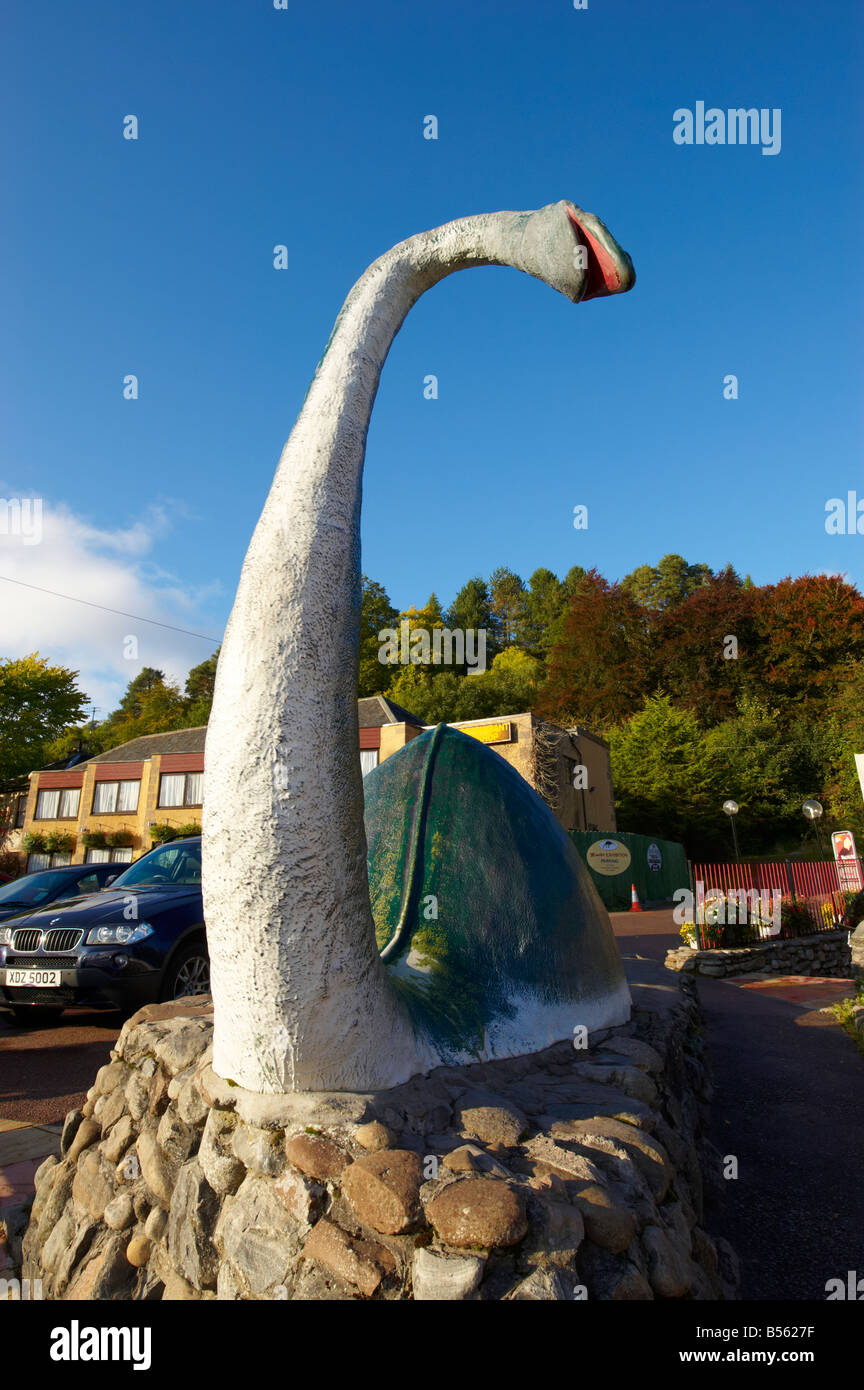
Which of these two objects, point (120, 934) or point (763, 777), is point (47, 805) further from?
point (120, 934)

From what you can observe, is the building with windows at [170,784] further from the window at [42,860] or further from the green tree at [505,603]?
the green tree at [505,603]

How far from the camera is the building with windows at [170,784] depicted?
23453 millimetres

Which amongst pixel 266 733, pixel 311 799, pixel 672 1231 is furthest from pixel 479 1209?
pixel 266 733

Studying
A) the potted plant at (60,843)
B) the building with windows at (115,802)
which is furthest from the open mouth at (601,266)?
the potted plant at (60,843)

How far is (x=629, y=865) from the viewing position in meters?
23.2

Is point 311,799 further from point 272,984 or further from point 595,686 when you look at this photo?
point 595,686

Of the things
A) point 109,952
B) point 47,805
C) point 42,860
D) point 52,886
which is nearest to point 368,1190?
point 109,952

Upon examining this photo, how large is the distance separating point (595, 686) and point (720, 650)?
6.27 meters

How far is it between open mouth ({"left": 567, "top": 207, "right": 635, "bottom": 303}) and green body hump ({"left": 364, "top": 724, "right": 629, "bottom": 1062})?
207 centimetres

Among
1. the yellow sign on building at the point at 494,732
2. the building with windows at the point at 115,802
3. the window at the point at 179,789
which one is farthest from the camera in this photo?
the building with windows at the point at 115,802

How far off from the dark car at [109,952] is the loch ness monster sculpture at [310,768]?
3.78 meters

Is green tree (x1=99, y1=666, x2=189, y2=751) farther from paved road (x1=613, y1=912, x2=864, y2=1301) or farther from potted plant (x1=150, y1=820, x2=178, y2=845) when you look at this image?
paved road (x1=613, y1=912, x2=864, y2=1301)

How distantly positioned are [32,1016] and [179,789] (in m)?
22.5

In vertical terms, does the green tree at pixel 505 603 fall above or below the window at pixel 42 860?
above
